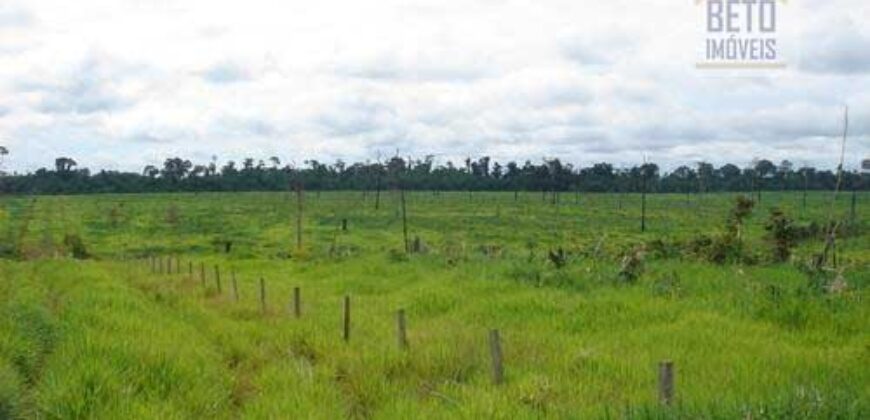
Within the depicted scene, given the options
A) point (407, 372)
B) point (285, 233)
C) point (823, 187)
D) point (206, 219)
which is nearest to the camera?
point (407, 372)

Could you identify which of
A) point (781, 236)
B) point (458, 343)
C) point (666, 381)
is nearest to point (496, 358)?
point (458, 343)

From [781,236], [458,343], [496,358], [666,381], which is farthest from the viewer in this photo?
[781,236]

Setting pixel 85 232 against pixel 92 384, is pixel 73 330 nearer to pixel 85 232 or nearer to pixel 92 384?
pixel 92 384

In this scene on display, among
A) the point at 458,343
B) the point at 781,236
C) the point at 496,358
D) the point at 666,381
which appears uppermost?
the point at 781,236

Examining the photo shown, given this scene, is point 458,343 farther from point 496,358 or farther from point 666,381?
point 666,381

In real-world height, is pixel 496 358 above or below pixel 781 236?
below

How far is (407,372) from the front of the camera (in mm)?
10320

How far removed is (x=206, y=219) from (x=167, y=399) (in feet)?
204

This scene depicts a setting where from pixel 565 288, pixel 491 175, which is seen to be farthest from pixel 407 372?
pixel 491 175

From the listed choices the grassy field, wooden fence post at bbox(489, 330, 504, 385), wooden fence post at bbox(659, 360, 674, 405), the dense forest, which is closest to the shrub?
the grassy field

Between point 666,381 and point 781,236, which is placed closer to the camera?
point 666,381

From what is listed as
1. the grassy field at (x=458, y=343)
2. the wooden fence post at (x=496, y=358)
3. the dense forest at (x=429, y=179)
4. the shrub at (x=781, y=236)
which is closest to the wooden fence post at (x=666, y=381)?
the grassy field at (x=458, y=343)

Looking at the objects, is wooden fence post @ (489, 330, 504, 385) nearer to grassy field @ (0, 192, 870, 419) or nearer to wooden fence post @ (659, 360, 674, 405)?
grassy field @ (0, 192, 870, 419)

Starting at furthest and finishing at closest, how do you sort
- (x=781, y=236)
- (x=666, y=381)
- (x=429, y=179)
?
1. (x=429, y=179)
2. (x=781, y=236)
3. (x=666, y=381)
